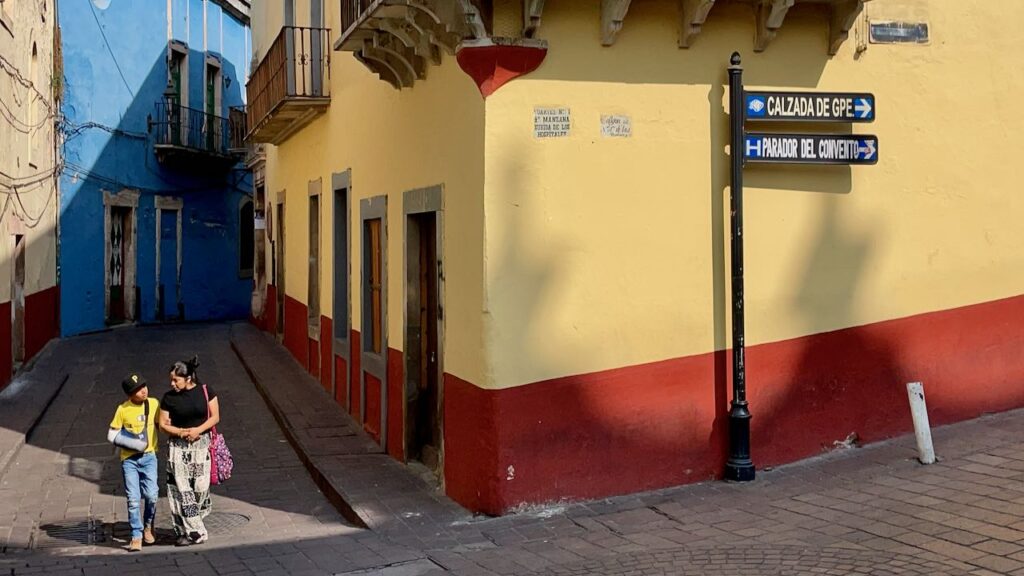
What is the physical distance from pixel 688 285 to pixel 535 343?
1286mm

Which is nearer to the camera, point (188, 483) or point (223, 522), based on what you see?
point (188, 483)

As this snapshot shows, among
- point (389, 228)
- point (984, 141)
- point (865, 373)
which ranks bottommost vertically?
point (865, 373)

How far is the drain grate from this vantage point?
7.46 m

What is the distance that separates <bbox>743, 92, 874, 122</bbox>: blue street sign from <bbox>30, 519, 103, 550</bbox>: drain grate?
584 centimetres

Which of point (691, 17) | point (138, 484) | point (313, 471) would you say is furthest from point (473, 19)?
point (313, 471)

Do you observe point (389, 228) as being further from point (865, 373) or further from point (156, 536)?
point (865, 373)

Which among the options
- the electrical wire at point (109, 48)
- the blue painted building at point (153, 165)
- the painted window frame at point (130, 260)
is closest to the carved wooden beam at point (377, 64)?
the blue painted building at point (153, 165)

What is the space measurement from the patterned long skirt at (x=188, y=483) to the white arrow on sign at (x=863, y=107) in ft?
18.2

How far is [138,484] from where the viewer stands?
7395mm

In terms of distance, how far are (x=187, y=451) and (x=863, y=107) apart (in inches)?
226

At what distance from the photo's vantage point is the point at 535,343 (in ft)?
23.6

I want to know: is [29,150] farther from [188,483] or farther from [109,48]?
[188,483]

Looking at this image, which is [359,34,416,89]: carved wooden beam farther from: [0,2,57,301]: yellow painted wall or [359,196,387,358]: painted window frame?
[0,2,57,301]: yellow painted wall

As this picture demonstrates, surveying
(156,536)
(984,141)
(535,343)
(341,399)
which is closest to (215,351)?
(341,399)
